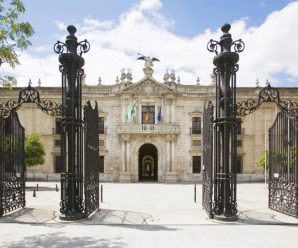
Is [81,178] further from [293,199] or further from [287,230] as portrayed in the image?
[293,199]

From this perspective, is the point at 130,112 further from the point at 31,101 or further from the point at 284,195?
the point at 284,195

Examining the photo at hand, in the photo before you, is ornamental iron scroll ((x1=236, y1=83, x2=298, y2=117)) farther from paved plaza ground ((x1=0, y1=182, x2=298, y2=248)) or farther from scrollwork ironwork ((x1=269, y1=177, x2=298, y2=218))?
paved plaza ground ((x1=0, y1=182, x2=298, y2=248))

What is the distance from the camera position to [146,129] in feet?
112

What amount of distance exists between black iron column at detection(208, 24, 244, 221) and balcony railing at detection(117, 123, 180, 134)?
2285cm

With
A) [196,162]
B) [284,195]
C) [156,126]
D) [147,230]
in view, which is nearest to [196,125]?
[196,162]

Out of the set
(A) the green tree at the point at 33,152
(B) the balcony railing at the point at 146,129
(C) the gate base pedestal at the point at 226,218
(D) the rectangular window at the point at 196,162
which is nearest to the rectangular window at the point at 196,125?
(B) the balcony railing at the point at 146,129

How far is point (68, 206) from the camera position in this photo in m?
10.6

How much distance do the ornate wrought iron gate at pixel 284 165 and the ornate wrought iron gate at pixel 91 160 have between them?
6496 mm

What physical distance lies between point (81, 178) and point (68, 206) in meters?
0.95

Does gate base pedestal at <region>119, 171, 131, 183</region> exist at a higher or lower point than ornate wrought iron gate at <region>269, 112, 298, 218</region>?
lower

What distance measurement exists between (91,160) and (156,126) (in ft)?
73.0

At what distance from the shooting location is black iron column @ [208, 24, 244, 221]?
34.6ft

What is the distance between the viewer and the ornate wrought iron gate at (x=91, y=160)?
444 inches

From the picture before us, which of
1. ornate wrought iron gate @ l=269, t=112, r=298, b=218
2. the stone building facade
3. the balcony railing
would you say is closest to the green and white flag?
the stone building facade
